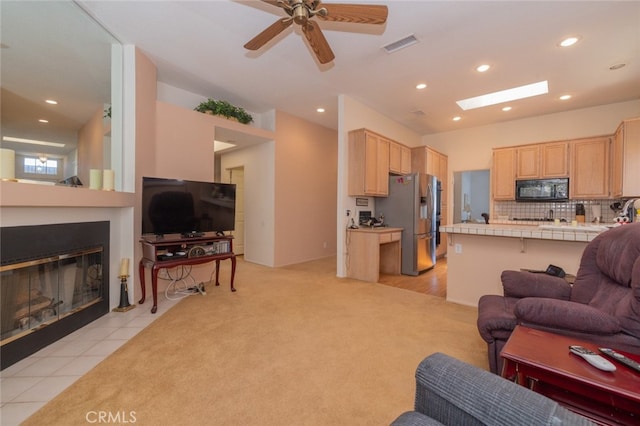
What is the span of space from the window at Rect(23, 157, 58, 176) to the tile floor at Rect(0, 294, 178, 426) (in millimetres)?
1483

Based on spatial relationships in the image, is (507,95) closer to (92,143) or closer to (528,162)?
(528,162)

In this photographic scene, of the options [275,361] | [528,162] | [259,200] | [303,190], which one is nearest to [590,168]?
[528,162]

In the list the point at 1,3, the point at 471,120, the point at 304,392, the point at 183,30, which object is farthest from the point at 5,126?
the point at 471,120

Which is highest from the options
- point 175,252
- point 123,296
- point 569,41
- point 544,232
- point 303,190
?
point 569,41

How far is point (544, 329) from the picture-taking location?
5.07 ft

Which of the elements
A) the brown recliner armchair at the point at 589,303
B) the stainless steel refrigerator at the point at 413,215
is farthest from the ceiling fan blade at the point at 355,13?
the stainless steel refrigerator at the point at 413,215

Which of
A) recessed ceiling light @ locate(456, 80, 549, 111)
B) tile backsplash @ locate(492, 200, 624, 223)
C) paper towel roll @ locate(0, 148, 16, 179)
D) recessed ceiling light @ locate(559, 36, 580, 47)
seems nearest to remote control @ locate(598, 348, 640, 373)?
recessed ceiling light @ locate(559, 36, 580, 47)

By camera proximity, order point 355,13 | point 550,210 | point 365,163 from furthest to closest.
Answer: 1. point 550,210
2. point 365,163
3. point 355,13

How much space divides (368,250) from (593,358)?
10.5 feet

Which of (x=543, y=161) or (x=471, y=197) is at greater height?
(x=543, y=161)

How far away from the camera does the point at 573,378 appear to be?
105cm

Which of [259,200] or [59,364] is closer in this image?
[59,364]

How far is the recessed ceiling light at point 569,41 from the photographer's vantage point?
2918 mm

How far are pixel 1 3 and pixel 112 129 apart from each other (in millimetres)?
1192
